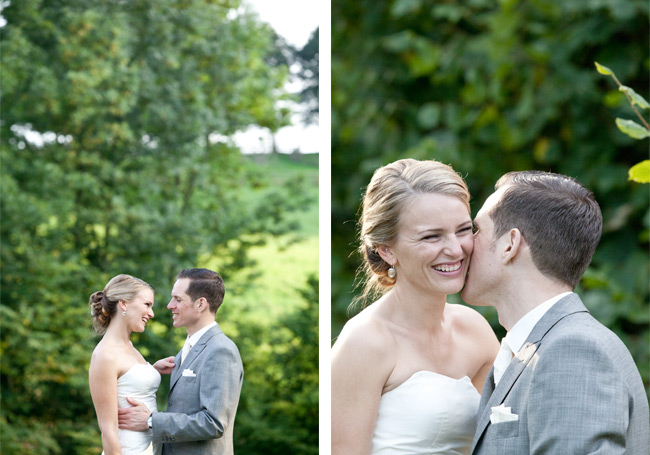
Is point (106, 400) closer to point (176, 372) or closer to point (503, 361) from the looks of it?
point (176, 372)

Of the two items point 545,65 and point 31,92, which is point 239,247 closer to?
point 31,92

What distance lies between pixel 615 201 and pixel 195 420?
3356mm

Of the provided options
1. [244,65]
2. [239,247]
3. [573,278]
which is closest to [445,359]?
[573,278]

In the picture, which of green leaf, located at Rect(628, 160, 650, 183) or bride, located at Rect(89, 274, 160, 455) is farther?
green leaf, located at Rect(628, 160, 650, 183)

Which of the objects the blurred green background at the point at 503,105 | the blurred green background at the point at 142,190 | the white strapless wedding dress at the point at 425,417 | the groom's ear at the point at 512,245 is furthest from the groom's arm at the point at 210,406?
the blurred green background at the point at 142,190

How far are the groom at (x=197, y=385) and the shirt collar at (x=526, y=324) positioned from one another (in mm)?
532

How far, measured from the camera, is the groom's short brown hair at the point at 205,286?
1597 mm

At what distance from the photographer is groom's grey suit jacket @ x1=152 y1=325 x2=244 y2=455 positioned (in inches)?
59.2

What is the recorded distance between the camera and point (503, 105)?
15.5ft

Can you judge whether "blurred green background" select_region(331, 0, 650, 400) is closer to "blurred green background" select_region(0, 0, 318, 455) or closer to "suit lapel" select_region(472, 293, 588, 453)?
"blurred green background" select_region(0, 0, 318, 455)

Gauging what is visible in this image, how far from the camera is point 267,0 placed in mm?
6586

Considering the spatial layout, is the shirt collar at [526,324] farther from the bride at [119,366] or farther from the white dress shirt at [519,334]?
the bride at [119,366]

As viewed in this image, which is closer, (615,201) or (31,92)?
(615,201)

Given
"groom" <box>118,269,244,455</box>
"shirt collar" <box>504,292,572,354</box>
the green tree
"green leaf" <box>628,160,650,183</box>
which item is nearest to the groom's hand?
"groom" <box>118,269,244,455</box>
